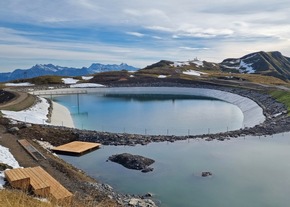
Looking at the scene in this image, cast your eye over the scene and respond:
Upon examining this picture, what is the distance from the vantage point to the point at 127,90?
102688 millimetres

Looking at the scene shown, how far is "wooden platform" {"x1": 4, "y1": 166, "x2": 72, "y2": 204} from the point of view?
1422cm

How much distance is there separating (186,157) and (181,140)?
5.74 m

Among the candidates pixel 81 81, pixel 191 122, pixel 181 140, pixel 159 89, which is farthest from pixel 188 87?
pixel 181 140

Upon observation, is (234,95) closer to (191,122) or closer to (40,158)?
(191,122)

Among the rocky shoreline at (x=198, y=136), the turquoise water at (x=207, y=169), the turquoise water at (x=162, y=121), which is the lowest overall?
the turquoise water at (x=162, y=121)

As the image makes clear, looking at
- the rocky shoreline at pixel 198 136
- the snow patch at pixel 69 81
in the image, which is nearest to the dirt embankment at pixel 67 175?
the rocky shoreline at pixel 198 136

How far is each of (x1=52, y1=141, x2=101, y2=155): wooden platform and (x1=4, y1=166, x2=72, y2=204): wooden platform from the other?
1086 centimetres

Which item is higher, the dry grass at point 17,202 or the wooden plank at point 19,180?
the dry grass at point 17,202

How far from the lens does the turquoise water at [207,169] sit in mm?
18344

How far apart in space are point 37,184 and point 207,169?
12784mm

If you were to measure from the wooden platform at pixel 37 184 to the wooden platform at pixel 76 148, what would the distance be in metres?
10.9

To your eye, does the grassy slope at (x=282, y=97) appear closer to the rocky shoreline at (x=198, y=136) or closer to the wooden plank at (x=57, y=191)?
the rocky shoreline at (x=198, y=136)

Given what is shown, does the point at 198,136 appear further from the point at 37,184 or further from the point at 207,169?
the point at 37,184

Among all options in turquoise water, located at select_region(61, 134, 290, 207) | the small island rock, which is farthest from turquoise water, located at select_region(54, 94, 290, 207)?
the small island rock
